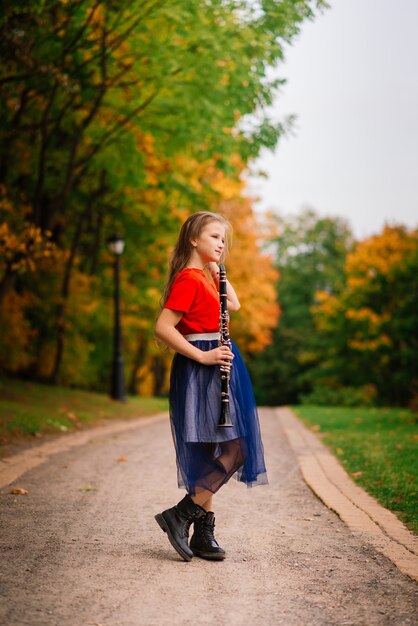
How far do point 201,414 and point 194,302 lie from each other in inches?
27.6

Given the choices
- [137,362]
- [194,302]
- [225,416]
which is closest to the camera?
[225,416]

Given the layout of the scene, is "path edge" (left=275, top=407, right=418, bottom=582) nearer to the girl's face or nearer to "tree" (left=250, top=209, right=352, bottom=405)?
the girl's face

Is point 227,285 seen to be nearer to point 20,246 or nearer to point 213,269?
point 213,269

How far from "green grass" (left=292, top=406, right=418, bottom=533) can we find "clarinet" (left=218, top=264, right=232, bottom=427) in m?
1.84

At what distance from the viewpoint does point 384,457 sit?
8.48m

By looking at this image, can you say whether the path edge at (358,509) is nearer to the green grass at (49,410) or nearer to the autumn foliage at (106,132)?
the green grass at (49,410)

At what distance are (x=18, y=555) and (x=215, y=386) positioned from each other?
1526 millimetres

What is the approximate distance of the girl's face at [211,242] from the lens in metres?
4.60

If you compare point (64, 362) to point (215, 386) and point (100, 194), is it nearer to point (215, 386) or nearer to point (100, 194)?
point (100, 194)

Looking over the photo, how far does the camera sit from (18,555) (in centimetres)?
421

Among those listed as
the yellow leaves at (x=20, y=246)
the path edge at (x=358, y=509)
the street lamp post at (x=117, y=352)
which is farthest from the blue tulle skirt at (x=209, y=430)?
the street lamp post at (x=117, y=352)

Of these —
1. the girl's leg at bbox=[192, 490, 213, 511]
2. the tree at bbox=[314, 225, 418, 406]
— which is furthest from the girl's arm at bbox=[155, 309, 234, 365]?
the tree at bbox=[314, 225, 418, 406]

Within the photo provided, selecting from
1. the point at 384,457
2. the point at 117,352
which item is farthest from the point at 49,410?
the point at 384,457

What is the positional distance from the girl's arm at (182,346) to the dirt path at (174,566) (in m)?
1.21
